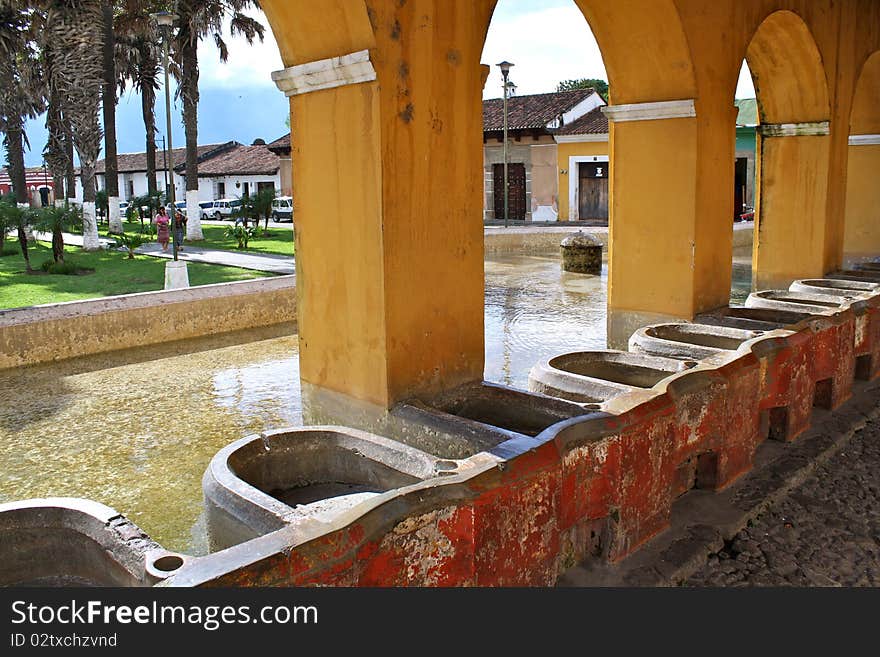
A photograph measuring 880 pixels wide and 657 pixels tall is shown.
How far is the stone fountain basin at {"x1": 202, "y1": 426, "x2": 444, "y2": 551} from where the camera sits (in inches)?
124

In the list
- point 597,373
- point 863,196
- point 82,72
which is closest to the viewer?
point 597,373

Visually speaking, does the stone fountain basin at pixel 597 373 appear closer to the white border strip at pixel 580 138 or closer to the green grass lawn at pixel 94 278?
the green grass lawn at pixel 94 278

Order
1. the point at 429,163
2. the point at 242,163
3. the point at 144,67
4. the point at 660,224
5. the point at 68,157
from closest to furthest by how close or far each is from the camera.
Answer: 1. the point at 429,163
2. the point at 660,224
3. the point at 68,157
4. the point at 144,67
5. the point at 242,163

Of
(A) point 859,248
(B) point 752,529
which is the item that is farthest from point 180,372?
(A) point 859,248

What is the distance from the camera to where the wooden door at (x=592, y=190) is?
28.8 m

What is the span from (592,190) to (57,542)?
27589mm

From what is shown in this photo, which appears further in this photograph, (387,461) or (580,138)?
(580,138)

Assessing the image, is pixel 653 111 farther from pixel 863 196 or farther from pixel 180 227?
pixel 180 227

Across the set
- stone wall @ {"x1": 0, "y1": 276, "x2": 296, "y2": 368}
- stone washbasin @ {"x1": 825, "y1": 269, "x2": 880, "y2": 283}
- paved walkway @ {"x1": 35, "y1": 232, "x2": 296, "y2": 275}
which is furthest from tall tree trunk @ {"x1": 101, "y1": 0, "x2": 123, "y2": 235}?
stone washbasin @ {"x1": 825, "y1": 269, "x2": 880, "y2": 283}

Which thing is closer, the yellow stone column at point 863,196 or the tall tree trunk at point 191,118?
the yellow stone column at point 863,196

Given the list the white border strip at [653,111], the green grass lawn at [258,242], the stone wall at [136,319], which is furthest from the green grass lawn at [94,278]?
the white border strip at [653,111]

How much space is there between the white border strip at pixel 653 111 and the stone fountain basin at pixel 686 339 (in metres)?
1.93

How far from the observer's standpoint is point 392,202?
436 cm

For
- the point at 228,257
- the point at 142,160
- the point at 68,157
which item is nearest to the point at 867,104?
the point at 228,257
